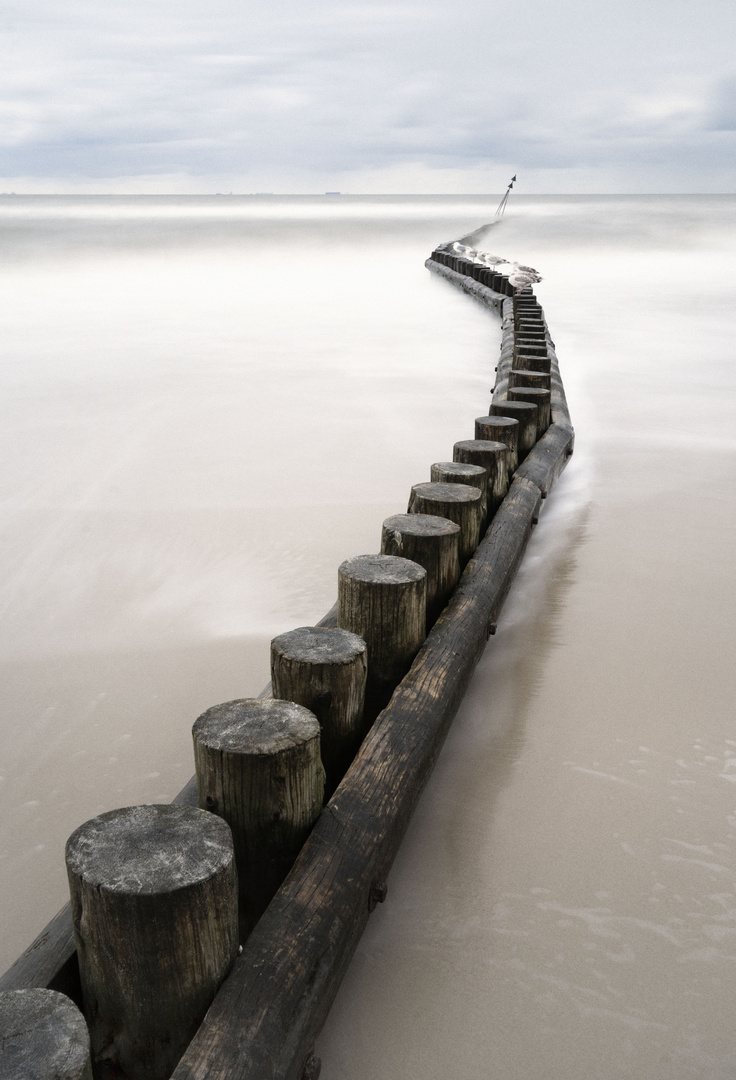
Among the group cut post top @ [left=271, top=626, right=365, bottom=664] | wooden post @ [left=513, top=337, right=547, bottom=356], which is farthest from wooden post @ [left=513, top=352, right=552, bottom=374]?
cut post top @ [left=271, top=626, right=365, bottom=664]

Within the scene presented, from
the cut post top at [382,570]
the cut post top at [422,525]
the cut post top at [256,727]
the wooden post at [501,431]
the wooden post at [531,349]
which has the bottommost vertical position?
the cut post top at [256,727]

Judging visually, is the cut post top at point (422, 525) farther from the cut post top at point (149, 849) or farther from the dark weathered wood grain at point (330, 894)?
the cut post top at point (149, 849)

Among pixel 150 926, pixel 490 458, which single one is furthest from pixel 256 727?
pixel 490 458

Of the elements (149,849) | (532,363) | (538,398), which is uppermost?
(532,363)

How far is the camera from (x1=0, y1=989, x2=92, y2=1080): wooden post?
0.98 metres

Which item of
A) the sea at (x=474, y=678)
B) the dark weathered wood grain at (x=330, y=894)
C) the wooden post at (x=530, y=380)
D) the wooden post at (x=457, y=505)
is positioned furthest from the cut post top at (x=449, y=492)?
the wooden post at (x=530, y=380)

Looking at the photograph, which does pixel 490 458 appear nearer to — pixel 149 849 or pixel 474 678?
pixel 474 678

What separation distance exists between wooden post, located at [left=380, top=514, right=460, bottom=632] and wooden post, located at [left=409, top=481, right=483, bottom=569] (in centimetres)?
14

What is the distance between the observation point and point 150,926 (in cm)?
114

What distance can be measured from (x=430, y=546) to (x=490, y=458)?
0.91 meters

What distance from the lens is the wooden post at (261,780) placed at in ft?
4.66

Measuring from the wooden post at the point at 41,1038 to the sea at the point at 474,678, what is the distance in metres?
0.65

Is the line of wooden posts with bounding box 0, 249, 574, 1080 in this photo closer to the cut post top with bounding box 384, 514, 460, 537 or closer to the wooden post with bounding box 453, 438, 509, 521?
the cut post top with bounding box 384, 514, 460, 537

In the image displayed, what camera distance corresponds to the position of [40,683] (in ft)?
8.98
